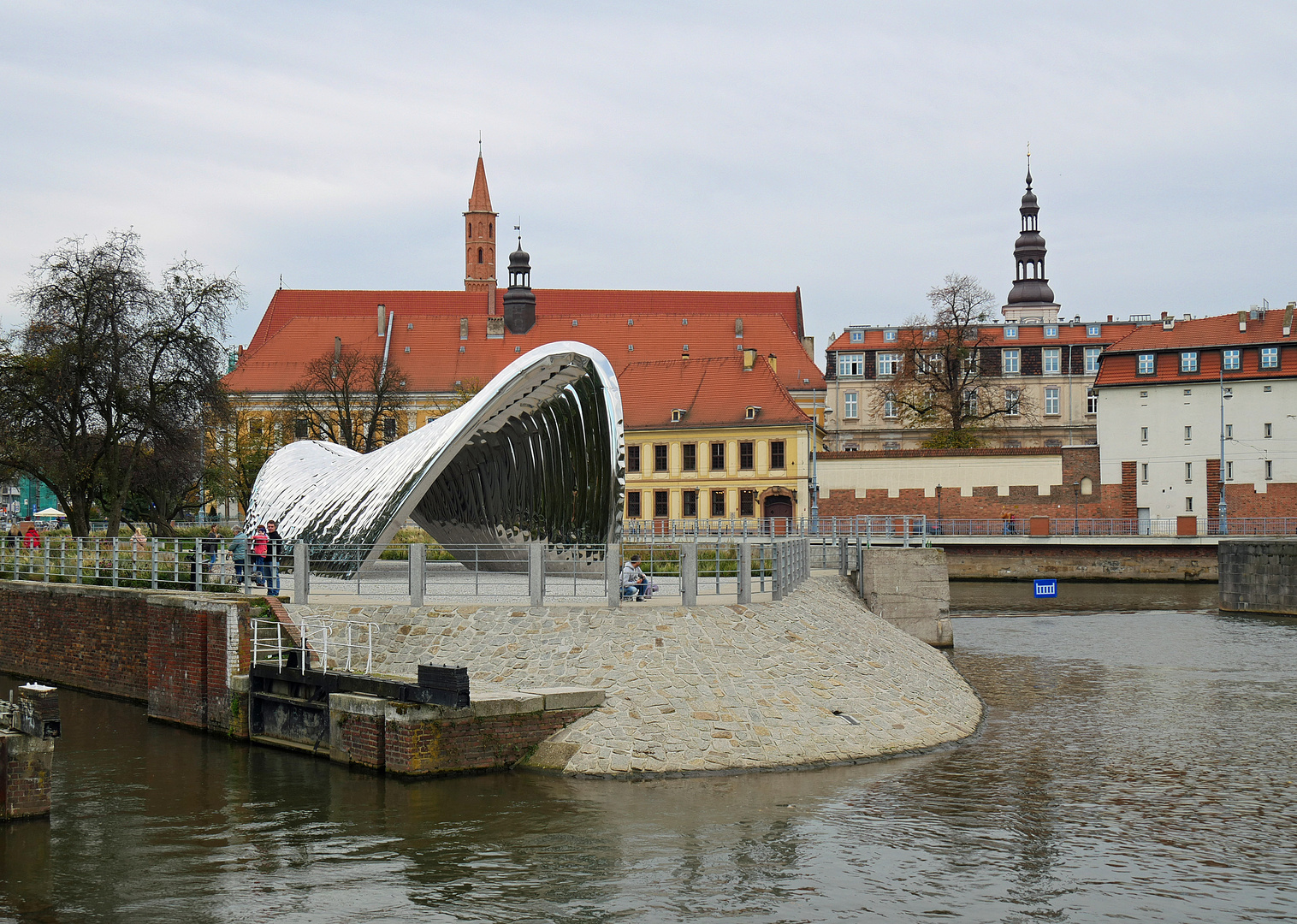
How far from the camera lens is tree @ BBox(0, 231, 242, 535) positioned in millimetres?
36000

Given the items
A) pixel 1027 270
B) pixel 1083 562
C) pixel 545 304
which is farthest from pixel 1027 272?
pixel 1083 562

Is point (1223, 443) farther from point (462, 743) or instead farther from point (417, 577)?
point (462, 743)

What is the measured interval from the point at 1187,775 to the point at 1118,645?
52.0 ft

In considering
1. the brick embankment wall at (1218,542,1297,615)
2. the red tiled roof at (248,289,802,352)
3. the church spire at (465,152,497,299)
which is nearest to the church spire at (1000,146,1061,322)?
the red tiled roof at (248,289,802,352)

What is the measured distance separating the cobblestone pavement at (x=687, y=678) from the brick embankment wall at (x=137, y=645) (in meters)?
1.57

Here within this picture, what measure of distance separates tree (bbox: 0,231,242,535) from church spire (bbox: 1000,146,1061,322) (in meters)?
84.0

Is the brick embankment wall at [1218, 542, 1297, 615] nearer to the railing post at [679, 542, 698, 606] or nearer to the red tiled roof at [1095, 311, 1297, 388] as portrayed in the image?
the red tiled roof at [1095, 311, 1297, 388]

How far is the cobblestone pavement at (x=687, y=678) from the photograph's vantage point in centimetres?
1602

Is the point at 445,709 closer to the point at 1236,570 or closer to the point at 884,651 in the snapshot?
the point at 884,651

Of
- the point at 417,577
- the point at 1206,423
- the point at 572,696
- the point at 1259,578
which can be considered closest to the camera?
the point at 572,696

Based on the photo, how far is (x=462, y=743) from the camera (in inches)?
616

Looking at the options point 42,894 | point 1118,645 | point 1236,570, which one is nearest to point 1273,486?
point 1236,570

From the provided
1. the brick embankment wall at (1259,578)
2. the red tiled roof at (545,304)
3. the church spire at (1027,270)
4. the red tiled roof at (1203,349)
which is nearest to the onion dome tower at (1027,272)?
the church spire at (1027,270)

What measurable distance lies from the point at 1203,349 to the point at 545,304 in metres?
45.0
